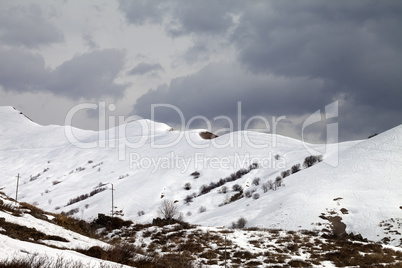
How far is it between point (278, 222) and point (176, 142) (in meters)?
94.6

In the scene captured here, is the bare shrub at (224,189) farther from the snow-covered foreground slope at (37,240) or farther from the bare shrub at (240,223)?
the snow-covered foreground slope at (37,240)

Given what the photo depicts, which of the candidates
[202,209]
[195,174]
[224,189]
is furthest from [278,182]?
[195,174]

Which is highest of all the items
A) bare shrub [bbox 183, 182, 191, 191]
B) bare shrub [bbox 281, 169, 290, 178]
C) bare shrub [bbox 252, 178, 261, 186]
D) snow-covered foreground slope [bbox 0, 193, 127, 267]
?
bare shrub [bbox 281, 169, 290, 178]

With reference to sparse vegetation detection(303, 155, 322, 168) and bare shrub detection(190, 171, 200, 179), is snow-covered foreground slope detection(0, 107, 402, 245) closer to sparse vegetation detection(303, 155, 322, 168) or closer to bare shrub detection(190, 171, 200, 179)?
bare shrub detection(190, 171, 200, 179)

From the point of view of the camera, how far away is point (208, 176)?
104 m

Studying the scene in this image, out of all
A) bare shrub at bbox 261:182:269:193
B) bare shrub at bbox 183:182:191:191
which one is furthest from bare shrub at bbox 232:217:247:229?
bare shrub at bbox 183:182:191:191

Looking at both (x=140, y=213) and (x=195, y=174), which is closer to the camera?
(x=140, y=213)

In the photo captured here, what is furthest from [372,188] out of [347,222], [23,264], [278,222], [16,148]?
[16,148]

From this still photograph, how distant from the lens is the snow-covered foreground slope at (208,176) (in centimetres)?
5681

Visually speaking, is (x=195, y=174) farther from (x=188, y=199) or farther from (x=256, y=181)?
(x=256, y=181)

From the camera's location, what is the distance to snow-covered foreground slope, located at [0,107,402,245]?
5681cm

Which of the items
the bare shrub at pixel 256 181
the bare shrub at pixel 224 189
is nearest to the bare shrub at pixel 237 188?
the bare shrub at pixel 224 189

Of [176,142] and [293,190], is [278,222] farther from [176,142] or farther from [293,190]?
[176,142]

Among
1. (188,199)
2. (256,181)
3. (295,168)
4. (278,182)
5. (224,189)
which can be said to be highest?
(295,168)
